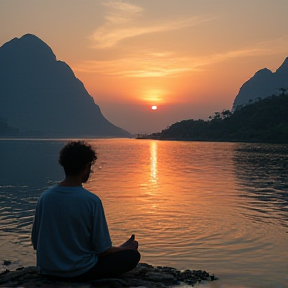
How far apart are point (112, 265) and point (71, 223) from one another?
0.95 m

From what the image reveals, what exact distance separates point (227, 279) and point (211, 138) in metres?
168

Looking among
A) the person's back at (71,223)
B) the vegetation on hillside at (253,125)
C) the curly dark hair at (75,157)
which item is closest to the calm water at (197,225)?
the person's back at (71,223)

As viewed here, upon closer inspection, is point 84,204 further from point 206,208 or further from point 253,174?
point 253,174

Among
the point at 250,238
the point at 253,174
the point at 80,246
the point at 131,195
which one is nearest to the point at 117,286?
the point at 80,246

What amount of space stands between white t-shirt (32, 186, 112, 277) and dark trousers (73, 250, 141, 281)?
0.14 metres

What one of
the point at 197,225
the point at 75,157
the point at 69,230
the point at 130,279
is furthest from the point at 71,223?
the point at 197,225

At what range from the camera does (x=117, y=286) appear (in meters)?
5.66

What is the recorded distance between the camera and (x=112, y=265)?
18.8 feet

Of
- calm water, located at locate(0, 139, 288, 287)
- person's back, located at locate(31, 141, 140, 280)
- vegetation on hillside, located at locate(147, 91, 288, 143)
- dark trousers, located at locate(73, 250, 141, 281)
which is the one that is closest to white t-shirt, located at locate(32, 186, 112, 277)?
person's back, located at locate(31, 141, 140, 280)

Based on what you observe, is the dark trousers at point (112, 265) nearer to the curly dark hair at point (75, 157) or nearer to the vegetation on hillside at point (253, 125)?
the curly dark hair at point (75, 157)

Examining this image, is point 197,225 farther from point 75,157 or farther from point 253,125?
point 253,125

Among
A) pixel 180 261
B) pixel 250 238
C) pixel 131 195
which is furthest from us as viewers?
pixel 131 195

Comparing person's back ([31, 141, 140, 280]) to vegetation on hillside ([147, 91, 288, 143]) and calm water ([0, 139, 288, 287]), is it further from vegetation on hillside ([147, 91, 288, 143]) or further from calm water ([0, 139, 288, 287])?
vegetation on hillside ([147, 91, 288, 143])

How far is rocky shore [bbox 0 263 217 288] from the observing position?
5527 mm
